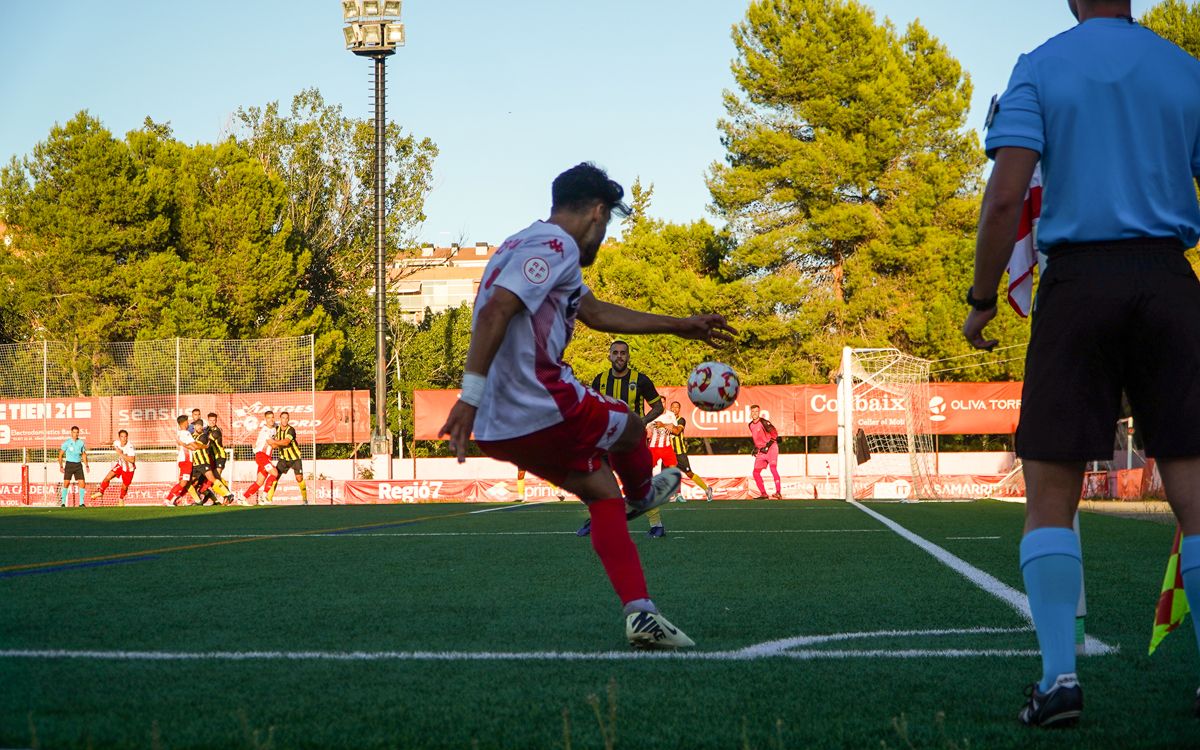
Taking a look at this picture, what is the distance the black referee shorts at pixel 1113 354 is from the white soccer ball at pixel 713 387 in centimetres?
560

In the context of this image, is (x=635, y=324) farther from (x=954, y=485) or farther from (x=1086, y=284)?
(x=954, y=485)

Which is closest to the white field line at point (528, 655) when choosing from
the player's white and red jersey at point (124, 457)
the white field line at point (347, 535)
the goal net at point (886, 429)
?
the white field line at point (347, 535)

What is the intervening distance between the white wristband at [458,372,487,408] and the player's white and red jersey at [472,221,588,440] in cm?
17

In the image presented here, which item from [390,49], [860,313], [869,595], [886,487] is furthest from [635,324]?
[860,313]

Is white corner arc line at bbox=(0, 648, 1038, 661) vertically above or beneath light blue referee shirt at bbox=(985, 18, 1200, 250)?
beneath

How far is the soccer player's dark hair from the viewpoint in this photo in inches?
170

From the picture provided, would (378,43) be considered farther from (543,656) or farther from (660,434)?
(543,656)

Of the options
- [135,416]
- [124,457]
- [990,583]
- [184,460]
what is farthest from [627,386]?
[135,416]

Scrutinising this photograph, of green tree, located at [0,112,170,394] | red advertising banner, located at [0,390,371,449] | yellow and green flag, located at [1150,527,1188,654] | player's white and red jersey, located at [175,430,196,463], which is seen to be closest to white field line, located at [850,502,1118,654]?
yellow and green flag, located at [1150,527,1188,654]

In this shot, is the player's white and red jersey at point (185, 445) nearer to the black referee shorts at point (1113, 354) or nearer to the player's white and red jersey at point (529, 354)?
the player's white and red jersey at point (529, 354)

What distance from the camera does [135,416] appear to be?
27.8 meters

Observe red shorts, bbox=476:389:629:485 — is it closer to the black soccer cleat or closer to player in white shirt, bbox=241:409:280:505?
the black soccer cleat

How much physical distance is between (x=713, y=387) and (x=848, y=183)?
3304 cm

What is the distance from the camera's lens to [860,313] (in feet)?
129
